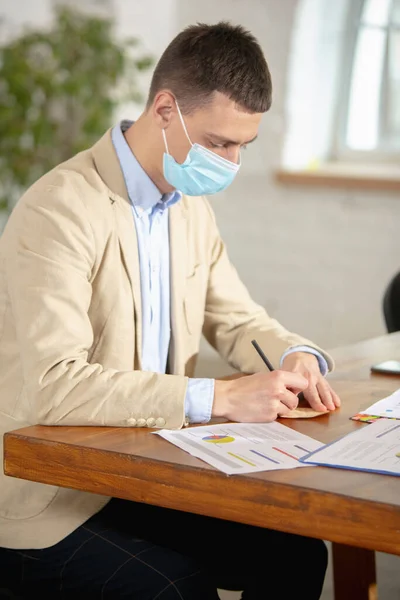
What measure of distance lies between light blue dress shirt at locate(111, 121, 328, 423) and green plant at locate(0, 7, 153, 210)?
2.66 meters

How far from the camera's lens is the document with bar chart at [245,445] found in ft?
4.28

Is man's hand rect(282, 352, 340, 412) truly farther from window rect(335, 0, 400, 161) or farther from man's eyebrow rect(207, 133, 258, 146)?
window rect(335, 0, 400, 161)

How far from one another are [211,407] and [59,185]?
0.51 meters

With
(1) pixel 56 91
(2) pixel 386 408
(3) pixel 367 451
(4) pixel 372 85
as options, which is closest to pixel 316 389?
(2) pixel 386 408

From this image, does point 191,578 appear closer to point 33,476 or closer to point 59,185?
point 33,476

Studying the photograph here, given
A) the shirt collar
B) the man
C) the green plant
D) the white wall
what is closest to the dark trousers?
the man

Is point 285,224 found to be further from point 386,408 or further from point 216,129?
point 386,408

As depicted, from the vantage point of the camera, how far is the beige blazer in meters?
1.51

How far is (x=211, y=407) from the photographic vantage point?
1.54 metres

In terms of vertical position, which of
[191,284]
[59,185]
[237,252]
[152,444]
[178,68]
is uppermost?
[178,68]

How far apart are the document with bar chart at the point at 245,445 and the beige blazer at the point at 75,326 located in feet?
0.24

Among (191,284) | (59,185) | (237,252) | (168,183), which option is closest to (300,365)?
(191,284)

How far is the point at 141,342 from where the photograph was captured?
1.78 metres

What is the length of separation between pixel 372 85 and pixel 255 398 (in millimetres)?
3831
